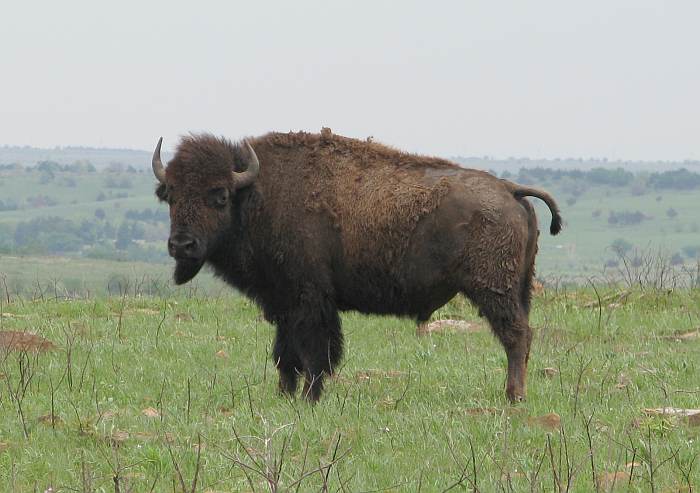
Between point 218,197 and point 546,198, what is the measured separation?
2.74 meters

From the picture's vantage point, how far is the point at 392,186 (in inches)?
373


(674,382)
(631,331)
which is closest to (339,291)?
(674,382)

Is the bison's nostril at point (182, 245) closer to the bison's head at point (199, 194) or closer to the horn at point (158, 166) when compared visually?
the bison's head at point (199, 194)

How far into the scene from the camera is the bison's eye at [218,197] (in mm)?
9539

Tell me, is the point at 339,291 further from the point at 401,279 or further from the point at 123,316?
the point at 123,316

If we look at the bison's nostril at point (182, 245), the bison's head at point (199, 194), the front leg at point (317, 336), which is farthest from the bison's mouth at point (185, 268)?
the front leg at point (317, 336)

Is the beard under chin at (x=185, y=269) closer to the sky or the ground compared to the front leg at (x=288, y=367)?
closer to the sky

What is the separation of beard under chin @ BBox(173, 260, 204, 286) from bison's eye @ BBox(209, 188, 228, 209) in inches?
19.5

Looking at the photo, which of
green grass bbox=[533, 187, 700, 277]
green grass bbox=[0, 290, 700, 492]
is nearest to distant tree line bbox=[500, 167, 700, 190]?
green grass bbox=[533, 187, 700, 277]

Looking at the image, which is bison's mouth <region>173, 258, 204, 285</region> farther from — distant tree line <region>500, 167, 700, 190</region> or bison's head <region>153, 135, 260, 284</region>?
distant tree line <region>500, 167, 700, 190</region>

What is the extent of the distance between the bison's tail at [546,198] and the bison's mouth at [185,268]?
2.67m

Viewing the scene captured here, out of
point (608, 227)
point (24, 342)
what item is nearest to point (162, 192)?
point (24, 342)

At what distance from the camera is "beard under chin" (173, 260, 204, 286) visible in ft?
31.4

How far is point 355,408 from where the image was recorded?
26.8ft
